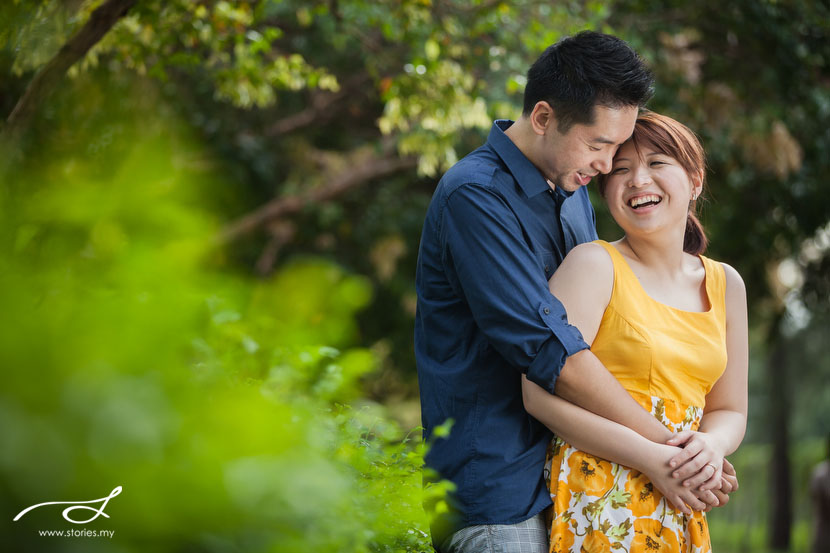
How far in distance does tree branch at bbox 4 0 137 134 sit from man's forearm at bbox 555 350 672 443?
2.34 metres

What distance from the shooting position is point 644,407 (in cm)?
234

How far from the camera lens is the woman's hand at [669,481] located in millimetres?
2242

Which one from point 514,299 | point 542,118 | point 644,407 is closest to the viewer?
point 514,299

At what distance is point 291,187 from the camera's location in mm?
9742

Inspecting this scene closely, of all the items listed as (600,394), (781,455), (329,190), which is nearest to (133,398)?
(600,394)

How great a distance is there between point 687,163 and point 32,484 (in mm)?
2301

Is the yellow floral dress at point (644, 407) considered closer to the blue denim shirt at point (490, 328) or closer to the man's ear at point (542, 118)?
the blue denim shirt at point (490, 328)

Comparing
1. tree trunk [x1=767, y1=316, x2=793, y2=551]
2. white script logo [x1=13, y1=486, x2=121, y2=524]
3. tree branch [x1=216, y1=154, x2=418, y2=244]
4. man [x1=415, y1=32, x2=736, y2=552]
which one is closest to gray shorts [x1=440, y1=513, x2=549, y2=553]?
man [x1=415, y1=32, x2=736, y2=552]

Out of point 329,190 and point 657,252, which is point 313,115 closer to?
point 329,190

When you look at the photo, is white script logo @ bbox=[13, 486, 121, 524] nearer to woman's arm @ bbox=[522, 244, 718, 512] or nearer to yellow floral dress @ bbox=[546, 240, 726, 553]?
woman's arm @ bbox=[522, 244, 718, 512]

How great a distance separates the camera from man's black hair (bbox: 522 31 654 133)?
2.49 meters

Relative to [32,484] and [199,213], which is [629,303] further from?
[32,484]

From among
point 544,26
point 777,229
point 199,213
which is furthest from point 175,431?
point 777,229

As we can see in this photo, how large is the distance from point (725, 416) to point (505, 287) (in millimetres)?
915
